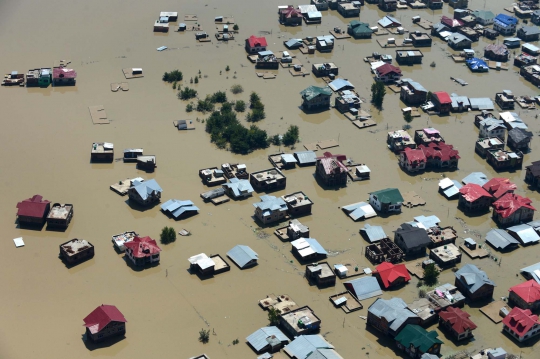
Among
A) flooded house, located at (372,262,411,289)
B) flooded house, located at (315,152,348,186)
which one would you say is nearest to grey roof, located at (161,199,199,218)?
flooded house, located at (315,152,348,186)

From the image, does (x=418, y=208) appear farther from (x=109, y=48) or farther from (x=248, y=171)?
(x=109, y=48)

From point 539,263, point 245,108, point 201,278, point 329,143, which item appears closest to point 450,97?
point 329,143


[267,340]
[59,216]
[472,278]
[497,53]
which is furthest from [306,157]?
[497,53]

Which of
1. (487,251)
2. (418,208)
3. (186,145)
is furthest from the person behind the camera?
(186,145)

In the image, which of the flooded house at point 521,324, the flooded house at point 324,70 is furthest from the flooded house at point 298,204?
the flooded house at point 324,70

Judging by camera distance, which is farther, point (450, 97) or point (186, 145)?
point (450, 97)

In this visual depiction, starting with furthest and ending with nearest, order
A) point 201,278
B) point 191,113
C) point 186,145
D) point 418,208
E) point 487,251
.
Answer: point 191,113 → point 186,145 → point 418,208 → point 487,251 → point 201,278

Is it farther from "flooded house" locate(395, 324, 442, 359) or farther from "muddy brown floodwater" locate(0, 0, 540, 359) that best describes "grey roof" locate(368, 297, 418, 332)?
"muddy brown floodwater" locate(0, 0, 540, 359)
